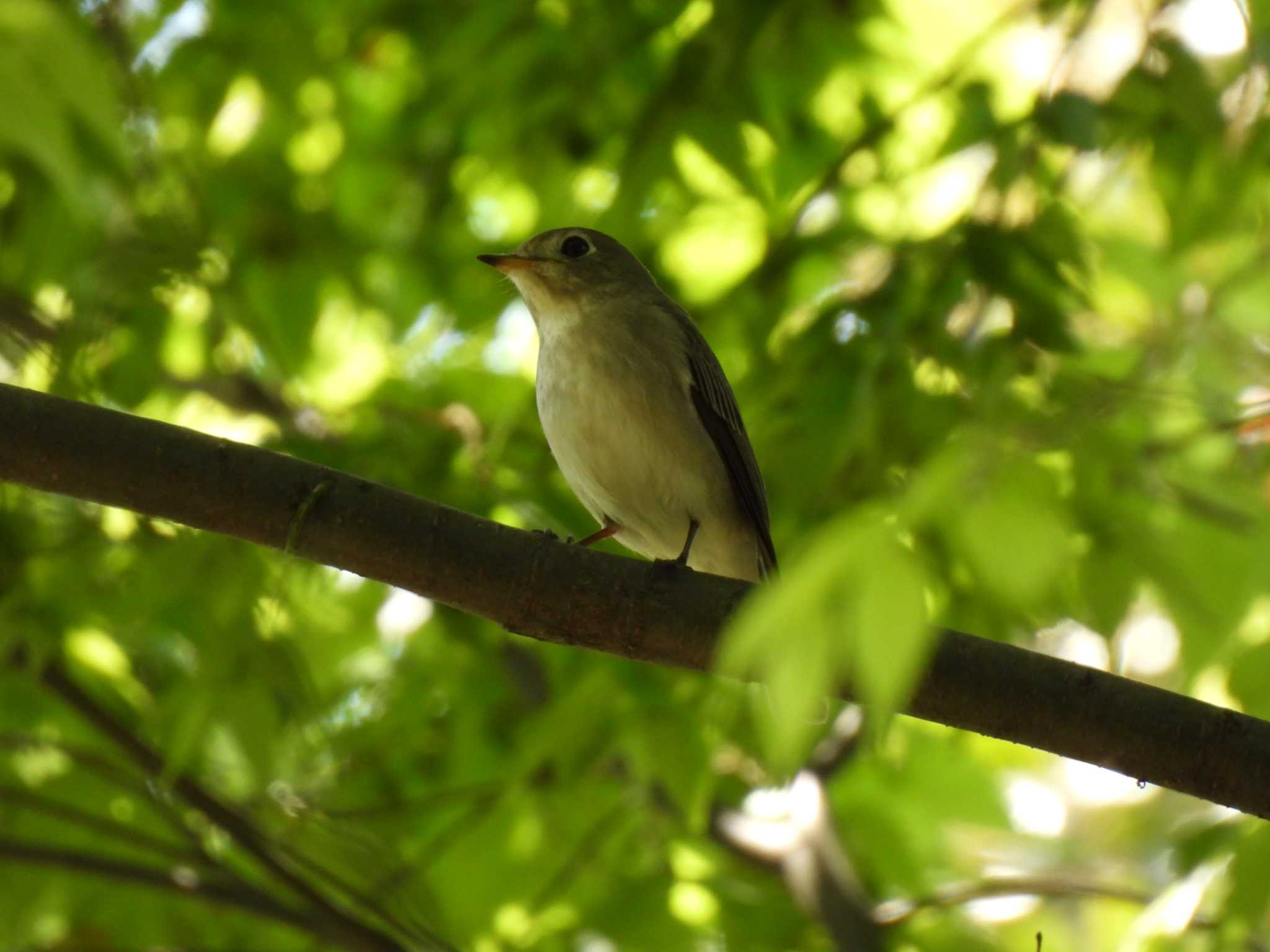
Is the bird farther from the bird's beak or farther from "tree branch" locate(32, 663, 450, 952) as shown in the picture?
"tree branch" locate(32, 663, 450, 952)

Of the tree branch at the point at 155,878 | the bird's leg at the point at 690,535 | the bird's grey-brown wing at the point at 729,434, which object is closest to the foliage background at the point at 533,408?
the tree branch at the point at 155,878

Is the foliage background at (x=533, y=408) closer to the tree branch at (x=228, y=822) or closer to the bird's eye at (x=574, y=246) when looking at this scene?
the tree branch at (x=228, y=822)

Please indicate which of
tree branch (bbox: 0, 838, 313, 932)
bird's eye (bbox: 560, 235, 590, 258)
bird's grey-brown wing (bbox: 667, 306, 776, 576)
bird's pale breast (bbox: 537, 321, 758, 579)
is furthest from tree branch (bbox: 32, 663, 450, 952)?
bird's eye (bbox: 560, 235, 590, 258)

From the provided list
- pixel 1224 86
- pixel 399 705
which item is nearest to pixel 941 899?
pixel 399 705

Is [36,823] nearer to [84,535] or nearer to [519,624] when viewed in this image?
[84,535]

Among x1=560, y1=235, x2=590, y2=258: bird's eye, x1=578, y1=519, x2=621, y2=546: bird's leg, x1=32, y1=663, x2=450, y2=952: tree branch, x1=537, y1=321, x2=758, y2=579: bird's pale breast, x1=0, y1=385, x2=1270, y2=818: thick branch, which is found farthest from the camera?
x1=560, y1=235, x2=590, y2=258: bird's eye

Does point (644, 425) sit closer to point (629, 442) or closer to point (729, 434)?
point (629, 442)

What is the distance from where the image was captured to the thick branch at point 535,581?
9.57 ft

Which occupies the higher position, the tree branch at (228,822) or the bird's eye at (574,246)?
the bird's eye at (574,246)

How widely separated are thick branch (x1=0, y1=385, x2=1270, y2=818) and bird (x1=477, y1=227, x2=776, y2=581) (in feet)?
4.80

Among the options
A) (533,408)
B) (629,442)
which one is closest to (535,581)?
(629,442)

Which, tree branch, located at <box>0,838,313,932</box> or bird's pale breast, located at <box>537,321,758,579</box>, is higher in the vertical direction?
bird's pale breast, located at <box>537,321,758,579</box>

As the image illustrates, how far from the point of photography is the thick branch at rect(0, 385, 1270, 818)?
9.57 feet

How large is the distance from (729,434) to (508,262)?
44.9 inches
